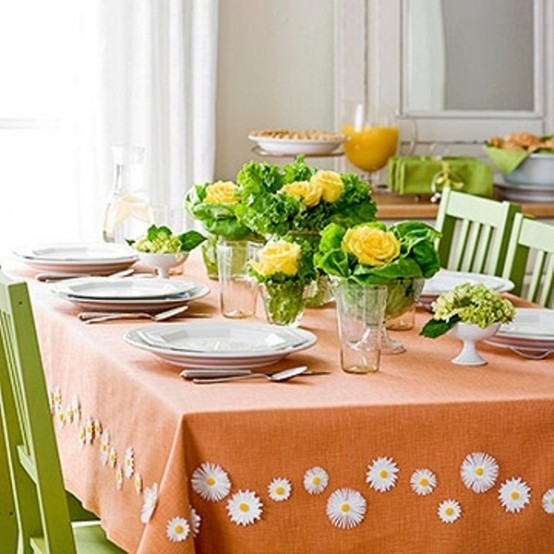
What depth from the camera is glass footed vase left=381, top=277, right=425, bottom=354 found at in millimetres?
2270

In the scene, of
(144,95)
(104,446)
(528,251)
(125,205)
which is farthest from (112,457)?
(144,95)

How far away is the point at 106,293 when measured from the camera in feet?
8.85

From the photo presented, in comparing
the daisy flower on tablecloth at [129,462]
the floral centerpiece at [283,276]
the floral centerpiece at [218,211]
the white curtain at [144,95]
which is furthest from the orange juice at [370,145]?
the daisy flower on tablecloth at [129,462]

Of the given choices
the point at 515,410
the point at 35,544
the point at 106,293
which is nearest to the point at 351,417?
the point at 515,410

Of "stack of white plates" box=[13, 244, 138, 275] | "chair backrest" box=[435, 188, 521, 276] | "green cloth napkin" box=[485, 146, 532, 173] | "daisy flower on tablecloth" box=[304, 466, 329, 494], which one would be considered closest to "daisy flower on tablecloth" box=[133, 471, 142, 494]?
"daisy flower on tablecloth" box=[304, 466, 329, 494]

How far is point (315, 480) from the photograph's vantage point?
193 centimetres

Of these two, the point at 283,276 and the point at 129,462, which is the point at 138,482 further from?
the point at 283,276

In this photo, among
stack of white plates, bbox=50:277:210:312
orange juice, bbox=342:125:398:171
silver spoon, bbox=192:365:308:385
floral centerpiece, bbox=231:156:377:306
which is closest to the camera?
silver spoon, bbox=192:365:308:385

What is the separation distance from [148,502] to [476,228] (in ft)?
5.25

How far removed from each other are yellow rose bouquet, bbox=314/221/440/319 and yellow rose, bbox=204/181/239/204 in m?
0.58

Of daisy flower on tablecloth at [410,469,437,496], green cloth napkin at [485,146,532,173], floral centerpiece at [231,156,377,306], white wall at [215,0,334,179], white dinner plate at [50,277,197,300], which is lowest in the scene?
daisy flower on tablecloth at [410,469,437,496]

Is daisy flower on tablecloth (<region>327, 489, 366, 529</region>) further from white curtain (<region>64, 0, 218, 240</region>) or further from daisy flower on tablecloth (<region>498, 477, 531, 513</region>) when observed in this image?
white curtain (<region>64, 0, 218, 240</region>)

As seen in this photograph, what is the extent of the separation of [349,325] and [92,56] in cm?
219

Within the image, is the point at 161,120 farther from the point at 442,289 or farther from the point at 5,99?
the point at 442,289
